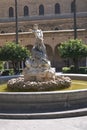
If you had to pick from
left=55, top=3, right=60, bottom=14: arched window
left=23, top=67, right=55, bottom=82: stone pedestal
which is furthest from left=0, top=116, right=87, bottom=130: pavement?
left=55, top=3, right=60, bottom=14: arched window

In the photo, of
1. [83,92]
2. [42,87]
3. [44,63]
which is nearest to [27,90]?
[42,87]

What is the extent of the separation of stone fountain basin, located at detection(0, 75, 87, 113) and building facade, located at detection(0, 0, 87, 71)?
2882 centimetres

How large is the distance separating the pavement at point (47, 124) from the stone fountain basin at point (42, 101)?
0.83 metres

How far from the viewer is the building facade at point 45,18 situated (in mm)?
43406

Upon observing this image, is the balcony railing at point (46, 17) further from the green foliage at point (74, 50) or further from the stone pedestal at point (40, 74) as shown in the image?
the stone pedestal at point (40, 74)

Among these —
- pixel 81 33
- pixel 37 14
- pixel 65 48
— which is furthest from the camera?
pixel 37 14

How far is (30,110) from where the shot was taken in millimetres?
13141

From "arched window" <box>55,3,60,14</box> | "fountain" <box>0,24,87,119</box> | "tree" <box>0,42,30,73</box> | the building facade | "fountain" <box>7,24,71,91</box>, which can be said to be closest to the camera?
"fountain" <box>0,24,87,119</box>

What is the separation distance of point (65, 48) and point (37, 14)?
85.0 feet

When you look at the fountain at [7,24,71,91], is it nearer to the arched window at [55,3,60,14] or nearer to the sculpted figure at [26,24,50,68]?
the sculpted figure at [26,24,50,68]

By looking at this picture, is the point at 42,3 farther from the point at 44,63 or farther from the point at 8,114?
the point at 8,114

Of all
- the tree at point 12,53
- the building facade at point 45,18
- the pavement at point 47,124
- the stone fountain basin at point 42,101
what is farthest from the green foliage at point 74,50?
the pavement at point 47,124

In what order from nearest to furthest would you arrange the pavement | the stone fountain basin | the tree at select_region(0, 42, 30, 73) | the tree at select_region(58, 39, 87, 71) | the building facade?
the pavement, the stone fountain basin, the tree at select_region(58, 39, 87, 71), the tree at select_region(0, 42, 30, 73), the building facade

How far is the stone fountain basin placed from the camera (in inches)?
515
